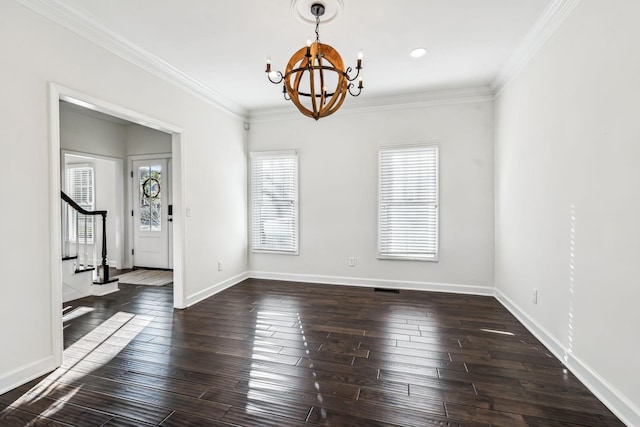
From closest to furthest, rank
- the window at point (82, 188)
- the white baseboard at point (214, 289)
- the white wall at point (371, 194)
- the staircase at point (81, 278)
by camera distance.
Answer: the white baseboard at point (214, 289) → the staircase at point (81, 278) → the white wall at point (371, 194) → the window at point (82, 188)

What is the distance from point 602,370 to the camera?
6.73ft

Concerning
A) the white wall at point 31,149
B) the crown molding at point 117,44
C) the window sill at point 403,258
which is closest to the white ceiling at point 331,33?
the crown molding at point 117,44

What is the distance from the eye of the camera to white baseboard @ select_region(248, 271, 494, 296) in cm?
446

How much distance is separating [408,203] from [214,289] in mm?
3068

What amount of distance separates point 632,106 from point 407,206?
2958mm

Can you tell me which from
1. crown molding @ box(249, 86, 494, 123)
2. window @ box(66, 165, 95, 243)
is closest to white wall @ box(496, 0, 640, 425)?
crown molding @ box(249, 86, 494, 123)

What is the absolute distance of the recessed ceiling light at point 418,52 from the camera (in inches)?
127

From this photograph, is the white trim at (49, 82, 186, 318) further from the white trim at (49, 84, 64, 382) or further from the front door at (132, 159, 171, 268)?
the front door at (132, 159, 171, 268)

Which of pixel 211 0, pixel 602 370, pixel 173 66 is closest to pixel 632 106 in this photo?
pixel 602 370

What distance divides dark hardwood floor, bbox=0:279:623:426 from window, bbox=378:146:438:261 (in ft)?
3.37

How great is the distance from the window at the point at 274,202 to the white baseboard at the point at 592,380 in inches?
133

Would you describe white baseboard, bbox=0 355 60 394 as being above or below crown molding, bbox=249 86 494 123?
below

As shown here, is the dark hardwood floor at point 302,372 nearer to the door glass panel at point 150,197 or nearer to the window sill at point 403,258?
the window sill at point 403,258

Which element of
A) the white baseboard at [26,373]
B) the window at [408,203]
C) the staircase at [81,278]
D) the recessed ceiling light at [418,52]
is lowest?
the white baseboard at [26,373]
